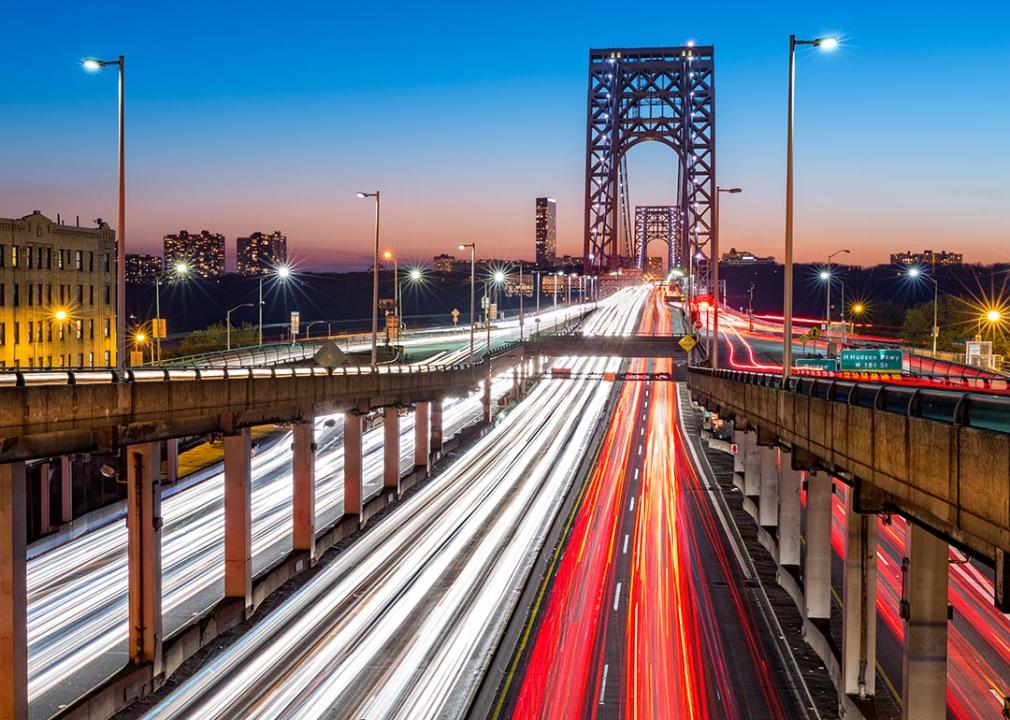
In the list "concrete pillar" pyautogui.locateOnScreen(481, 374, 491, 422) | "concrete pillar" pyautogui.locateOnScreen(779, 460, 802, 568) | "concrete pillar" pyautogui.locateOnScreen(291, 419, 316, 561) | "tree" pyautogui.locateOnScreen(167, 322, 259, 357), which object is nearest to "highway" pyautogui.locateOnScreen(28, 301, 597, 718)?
"concrete pillar" pyautogui.locateOnScreen(291, 419, 316, 561)

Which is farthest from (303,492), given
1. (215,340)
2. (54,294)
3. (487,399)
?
(215,340)

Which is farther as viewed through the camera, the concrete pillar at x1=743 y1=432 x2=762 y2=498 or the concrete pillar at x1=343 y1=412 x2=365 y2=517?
the concrete pillar at x1=743 y1=432 x2=762 y2=498

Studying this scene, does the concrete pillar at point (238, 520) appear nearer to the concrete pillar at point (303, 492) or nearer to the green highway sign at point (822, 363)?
the concrete pillar at point (303, 492)

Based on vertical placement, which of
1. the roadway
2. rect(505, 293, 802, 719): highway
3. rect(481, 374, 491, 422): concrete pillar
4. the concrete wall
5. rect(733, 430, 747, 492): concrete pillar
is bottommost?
the roadway

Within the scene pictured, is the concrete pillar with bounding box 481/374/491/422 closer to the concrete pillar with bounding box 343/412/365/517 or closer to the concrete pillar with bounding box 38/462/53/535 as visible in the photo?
the concrete pillar with bounding box 343/412/365/517

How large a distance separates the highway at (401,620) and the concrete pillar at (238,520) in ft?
5.05

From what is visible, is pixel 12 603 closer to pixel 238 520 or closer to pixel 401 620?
Result: pixel 238 520

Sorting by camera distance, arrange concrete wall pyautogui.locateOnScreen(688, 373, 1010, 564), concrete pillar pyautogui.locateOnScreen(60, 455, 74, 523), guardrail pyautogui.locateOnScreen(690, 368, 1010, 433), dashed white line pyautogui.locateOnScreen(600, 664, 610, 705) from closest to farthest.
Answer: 1. concrete wall pyautogui.locateOnScreen(688, 373, 1010, 564)
2. guardrail pyautogui.locateOnScreen(690, 368, 1010, 433)
3. dashed white line pyautogui.locateOnScreen(600, 664, 610, 705)
4. concrete pillar pyautogui.locateOnScreen(60, 455, 74, 523)

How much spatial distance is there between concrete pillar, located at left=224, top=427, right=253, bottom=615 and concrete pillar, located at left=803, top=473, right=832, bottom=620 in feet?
59.7

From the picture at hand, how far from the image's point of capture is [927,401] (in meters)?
15.0

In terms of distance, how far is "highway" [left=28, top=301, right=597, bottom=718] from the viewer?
87.5ft

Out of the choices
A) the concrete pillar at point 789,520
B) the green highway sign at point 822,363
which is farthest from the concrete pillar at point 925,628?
the green highway sign at point 822,363

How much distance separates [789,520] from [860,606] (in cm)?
1404

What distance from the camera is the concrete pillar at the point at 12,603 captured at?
67.6 ft
